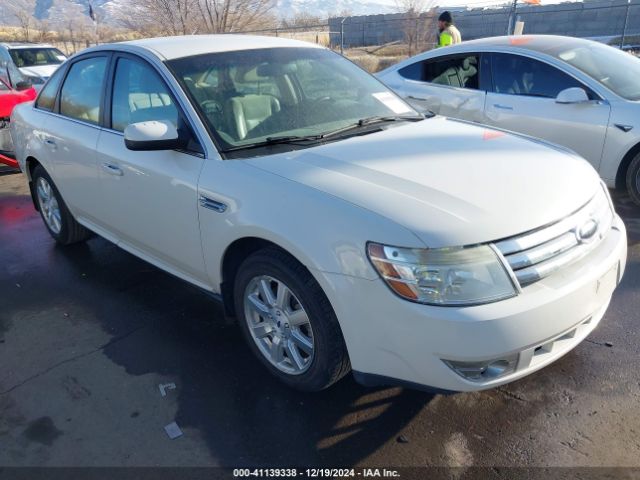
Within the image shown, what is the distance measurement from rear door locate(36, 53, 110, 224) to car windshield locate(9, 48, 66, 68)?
11364 mm

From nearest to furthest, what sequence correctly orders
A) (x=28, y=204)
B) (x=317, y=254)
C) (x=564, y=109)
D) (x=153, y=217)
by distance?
1. (x=317, y=254)
2. (x=153, y=217)
3. (x=564, y=109)
4. (x=28, y=204)

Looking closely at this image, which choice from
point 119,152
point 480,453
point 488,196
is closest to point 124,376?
point 119,152

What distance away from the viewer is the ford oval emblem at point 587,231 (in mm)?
2518

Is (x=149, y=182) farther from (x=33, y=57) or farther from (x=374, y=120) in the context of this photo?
(x=33, y=57)

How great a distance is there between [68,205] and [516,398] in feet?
12.2

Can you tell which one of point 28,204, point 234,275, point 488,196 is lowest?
point 28,204

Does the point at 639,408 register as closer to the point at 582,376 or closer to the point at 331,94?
the point at 582,376

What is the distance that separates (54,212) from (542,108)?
469 centimetres

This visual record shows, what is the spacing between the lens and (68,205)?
4.63 m

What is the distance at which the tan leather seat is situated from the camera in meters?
3.17

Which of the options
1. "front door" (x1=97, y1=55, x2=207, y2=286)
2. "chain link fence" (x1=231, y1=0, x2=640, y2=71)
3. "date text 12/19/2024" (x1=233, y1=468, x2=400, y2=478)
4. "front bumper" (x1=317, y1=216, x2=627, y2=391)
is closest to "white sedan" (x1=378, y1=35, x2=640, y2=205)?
"front bumper" (x1=317, y1=216, x2=627, y2=391)

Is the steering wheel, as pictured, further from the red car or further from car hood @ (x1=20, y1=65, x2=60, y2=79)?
car hood @ (x1=20, y1=65, x2=60, y2=79)

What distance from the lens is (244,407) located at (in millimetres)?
2855

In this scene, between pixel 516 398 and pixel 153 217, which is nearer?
pixel 516 398
